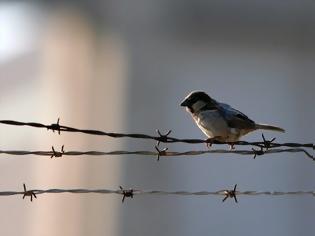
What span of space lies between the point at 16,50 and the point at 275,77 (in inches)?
92.0

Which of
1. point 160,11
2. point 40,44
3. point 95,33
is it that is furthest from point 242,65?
point 40,44

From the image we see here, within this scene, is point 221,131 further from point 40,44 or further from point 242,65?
point 40,44

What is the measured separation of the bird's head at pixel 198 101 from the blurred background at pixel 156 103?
99.9 inches

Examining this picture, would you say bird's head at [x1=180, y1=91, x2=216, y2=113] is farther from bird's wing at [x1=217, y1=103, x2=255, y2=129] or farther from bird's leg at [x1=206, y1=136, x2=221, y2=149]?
bird's leg at [x1=206, y1=136, x2=221, y2=149]

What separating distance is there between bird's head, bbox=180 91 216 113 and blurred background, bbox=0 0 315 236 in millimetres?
2538

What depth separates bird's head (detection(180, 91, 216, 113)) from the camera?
4.15 m

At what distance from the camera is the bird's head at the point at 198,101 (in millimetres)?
4152

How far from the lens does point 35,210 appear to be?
277 inches

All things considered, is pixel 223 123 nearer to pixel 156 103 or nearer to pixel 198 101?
pixel 198 101

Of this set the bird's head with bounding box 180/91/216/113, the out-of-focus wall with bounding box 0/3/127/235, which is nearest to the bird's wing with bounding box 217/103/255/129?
the bird's head with bounding box 180/91/216/113

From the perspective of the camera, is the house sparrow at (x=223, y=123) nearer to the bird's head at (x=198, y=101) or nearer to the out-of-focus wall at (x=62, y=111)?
the bird's head at (x=198, y=101)

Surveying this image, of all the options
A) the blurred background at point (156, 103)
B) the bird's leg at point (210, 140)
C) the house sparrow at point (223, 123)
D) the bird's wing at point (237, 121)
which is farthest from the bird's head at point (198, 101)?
the blurred background at point (156, 103)

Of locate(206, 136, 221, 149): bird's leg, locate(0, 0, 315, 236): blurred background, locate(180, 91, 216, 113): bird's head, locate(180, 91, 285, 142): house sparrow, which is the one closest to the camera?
locate(206, 136, 221, 149): bird's leg

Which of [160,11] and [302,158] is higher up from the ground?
[160,11]
